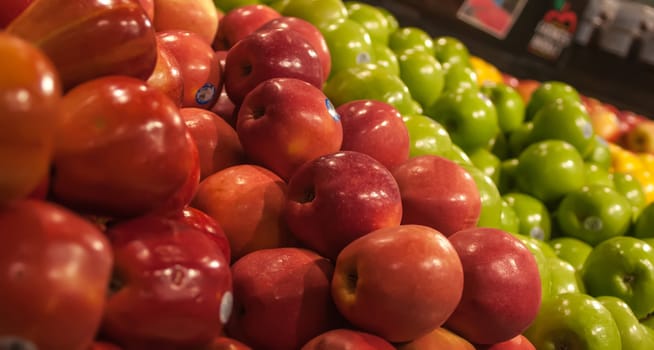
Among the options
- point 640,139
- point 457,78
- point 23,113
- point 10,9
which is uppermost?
point 23,113

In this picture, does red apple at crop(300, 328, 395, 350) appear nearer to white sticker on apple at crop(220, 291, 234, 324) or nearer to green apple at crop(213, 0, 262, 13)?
white sticker on apple at crop(220, 291, 234, 324)

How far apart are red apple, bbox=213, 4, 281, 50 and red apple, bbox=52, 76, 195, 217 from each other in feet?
2.60

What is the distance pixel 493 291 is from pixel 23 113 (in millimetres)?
617

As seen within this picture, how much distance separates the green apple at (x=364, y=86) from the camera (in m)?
1.42

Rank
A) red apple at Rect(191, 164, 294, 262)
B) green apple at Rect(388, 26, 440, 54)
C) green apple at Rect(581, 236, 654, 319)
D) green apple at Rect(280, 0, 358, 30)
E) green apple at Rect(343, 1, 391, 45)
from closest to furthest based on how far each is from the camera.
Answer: red apple at Rect(191, 164, 294, 262) → green apple at Rect(581, 236, 654, 319) → green apple at Rect(280, 0, 358, 30) → green apple at Rect(343, 1, 391, 45) → green apple at Rect(388, 26, 440, 54)

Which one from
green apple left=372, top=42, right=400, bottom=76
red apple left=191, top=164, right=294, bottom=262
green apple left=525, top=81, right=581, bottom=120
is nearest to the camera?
red apple left=191, top=164, right=294, bottom=262

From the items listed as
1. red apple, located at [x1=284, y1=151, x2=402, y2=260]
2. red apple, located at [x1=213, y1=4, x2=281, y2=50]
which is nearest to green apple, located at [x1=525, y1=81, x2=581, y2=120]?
red apple, located at [x1=213, y1=4, x2=281, y2=50]

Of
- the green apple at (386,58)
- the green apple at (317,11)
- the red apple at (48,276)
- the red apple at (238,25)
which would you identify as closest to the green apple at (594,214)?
the green apple at (386,58)

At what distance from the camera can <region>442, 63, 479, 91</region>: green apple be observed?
2160 millimetres

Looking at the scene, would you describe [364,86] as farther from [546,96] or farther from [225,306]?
[546,96]

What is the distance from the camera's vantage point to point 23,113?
1.44ft

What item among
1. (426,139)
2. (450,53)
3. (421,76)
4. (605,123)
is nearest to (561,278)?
(426,139)

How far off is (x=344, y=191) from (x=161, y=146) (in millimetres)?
302

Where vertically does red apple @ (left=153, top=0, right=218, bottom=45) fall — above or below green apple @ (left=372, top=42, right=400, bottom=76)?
above
